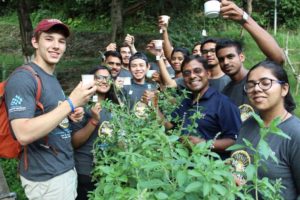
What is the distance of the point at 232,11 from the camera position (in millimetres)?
2789

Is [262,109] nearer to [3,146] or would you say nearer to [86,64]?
[3,146]

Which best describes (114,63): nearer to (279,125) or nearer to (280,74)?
(280,74)

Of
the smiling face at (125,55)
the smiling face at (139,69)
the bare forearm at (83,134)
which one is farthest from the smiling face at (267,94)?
the smiling face at (125,55)

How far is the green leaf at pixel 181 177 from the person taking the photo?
144cm

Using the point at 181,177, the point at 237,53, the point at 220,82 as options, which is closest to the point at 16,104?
the point at 181,177

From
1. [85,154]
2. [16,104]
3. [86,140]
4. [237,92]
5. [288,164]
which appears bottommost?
[85,154]

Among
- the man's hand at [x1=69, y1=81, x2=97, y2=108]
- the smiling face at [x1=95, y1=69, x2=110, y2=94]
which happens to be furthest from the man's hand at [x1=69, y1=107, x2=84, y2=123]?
the man's hand at [x1=69, y1=81, x2=97, y2=108]

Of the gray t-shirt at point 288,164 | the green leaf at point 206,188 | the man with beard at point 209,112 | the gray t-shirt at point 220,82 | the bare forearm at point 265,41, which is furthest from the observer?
the gray t-shirt at point 220,82

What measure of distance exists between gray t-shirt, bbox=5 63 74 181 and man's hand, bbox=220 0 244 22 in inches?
49.8

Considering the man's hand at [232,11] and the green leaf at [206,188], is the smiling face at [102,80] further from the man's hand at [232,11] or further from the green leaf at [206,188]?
the green leaf at [206,188]

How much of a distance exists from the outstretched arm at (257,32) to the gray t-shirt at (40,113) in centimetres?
129

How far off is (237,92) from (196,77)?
41 cm

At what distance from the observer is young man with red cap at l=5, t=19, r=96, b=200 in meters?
2.32

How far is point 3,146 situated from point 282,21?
53.1 ft
